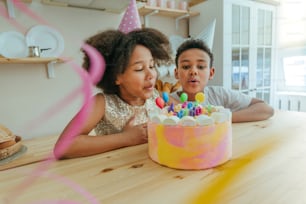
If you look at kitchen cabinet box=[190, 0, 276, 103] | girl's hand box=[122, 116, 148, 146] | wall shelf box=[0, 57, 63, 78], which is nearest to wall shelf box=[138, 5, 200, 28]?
kitchen cabinet box=[190, 0, 276, 103]

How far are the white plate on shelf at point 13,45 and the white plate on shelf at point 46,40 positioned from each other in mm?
39

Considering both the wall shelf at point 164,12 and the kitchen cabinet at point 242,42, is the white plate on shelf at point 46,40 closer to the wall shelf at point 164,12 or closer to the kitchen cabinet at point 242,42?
the wall shelf at point 164,12

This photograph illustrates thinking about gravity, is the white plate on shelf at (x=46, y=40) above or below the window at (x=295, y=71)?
above

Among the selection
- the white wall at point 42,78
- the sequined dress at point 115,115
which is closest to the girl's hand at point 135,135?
the sequined dress at point 115,115

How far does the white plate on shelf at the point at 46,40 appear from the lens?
1.45 m

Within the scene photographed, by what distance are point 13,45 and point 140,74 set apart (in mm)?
1080

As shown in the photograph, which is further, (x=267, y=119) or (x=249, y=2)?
(x=249, y=2)

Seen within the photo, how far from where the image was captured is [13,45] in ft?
4.57

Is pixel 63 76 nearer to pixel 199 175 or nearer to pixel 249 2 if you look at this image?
pixel 199 175

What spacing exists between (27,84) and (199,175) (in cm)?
141

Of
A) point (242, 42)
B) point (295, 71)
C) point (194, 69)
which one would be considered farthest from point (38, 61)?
point (295, 71)

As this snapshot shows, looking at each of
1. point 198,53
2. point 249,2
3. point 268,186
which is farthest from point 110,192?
point 249,2

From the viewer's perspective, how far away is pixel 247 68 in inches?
82.5

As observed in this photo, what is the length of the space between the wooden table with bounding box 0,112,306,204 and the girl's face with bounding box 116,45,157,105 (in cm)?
22
